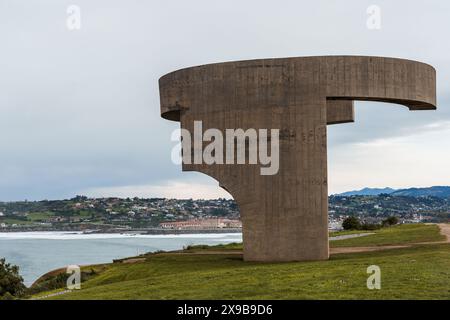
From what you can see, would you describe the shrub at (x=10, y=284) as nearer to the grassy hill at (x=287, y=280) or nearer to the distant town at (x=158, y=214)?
the grassy hill at (x=287, y=280)

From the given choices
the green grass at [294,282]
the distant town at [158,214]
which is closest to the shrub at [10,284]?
the green grass at [294,282]

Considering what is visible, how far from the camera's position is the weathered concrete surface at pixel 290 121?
20516 mm

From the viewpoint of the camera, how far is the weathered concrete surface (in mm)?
20516

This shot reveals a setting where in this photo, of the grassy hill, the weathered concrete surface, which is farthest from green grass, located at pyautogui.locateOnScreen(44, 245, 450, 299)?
the weathered concrete surface

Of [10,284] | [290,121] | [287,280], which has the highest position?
[290,121]

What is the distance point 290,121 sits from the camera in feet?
67.6

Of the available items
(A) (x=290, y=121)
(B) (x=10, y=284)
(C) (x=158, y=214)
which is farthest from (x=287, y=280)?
(C) (x=158, y=214)

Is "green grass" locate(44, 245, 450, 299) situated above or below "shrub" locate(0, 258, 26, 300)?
above

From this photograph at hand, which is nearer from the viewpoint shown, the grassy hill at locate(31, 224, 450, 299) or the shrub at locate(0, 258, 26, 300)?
the grassy hill at locate(31, 224, 450, 299)

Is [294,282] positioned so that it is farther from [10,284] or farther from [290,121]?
[10,284]

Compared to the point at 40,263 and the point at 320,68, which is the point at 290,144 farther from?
the point at 40,263

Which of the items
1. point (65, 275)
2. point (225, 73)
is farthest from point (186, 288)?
point (65, 275)

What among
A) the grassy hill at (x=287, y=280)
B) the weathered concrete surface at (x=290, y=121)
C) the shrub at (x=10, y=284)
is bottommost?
the shrub at (x=10, y=284)

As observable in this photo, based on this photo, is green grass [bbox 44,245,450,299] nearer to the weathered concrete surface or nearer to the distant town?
the weathered concrete surface
